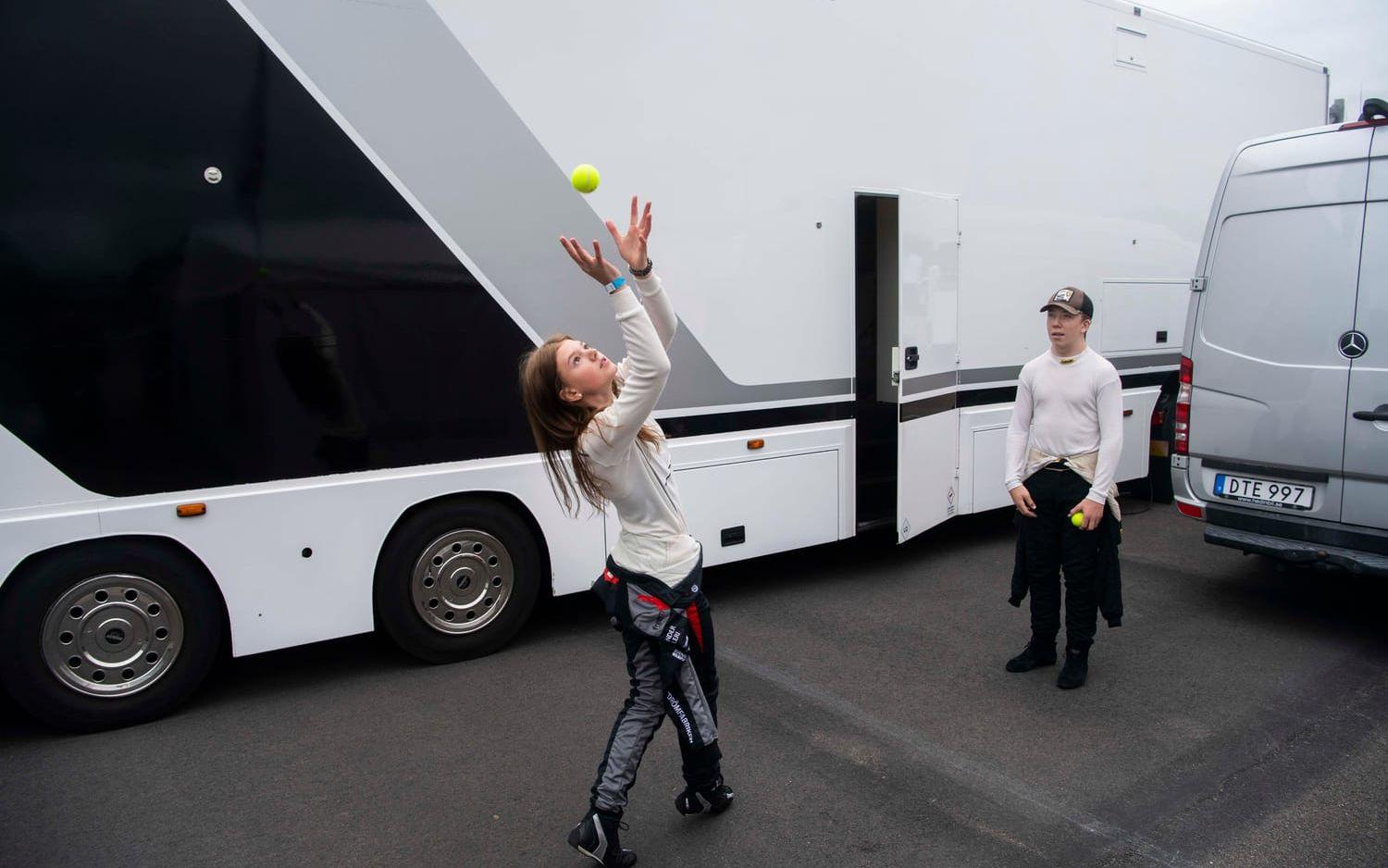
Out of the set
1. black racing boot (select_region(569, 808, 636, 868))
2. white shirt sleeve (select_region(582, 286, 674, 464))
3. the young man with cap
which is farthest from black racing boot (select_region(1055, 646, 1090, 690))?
white shirt sleeve (select_region(582, 286, 674, 464))

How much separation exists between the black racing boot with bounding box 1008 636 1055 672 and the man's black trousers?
0.30 ft

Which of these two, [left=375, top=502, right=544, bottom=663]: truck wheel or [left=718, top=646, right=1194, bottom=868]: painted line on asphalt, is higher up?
[left=375, top=502, right=544, bottom=663]: truck wheel

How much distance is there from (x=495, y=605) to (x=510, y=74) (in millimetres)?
2752

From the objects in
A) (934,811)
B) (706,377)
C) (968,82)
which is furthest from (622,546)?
(968,82)

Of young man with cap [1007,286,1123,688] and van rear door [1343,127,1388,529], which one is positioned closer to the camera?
young man with cap [1007,286,1123,688]

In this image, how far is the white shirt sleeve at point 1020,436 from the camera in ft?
15.6

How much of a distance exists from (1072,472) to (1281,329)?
197 cm

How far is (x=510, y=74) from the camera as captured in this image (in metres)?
4.94

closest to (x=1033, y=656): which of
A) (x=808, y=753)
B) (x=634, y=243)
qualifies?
(x=808, y=753)

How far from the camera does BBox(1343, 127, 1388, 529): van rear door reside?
16.6 feet

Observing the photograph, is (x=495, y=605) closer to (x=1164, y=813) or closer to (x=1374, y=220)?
(x=1164, y=813)

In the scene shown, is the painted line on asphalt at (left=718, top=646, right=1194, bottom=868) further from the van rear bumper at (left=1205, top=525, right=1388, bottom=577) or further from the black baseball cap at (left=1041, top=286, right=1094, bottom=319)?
the van rear bumper at (left=1205, top=525, right=1388, bottom=577)

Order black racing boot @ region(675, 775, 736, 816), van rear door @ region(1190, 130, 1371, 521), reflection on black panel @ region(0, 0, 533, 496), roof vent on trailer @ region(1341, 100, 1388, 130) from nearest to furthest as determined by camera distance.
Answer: black racing boot @ region(675, 775, 736, 816), reflection on black panel @ region(0, 0, 533, 496), roof vent on trailer @ region(1341, 100, 1388, 130), van rear door @ region(1190, 130, 1371, 521)

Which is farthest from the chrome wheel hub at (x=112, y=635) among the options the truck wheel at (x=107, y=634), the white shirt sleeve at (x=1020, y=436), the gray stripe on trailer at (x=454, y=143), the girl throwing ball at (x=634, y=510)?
the white shirt sleeve at (x=1020, y=436)
